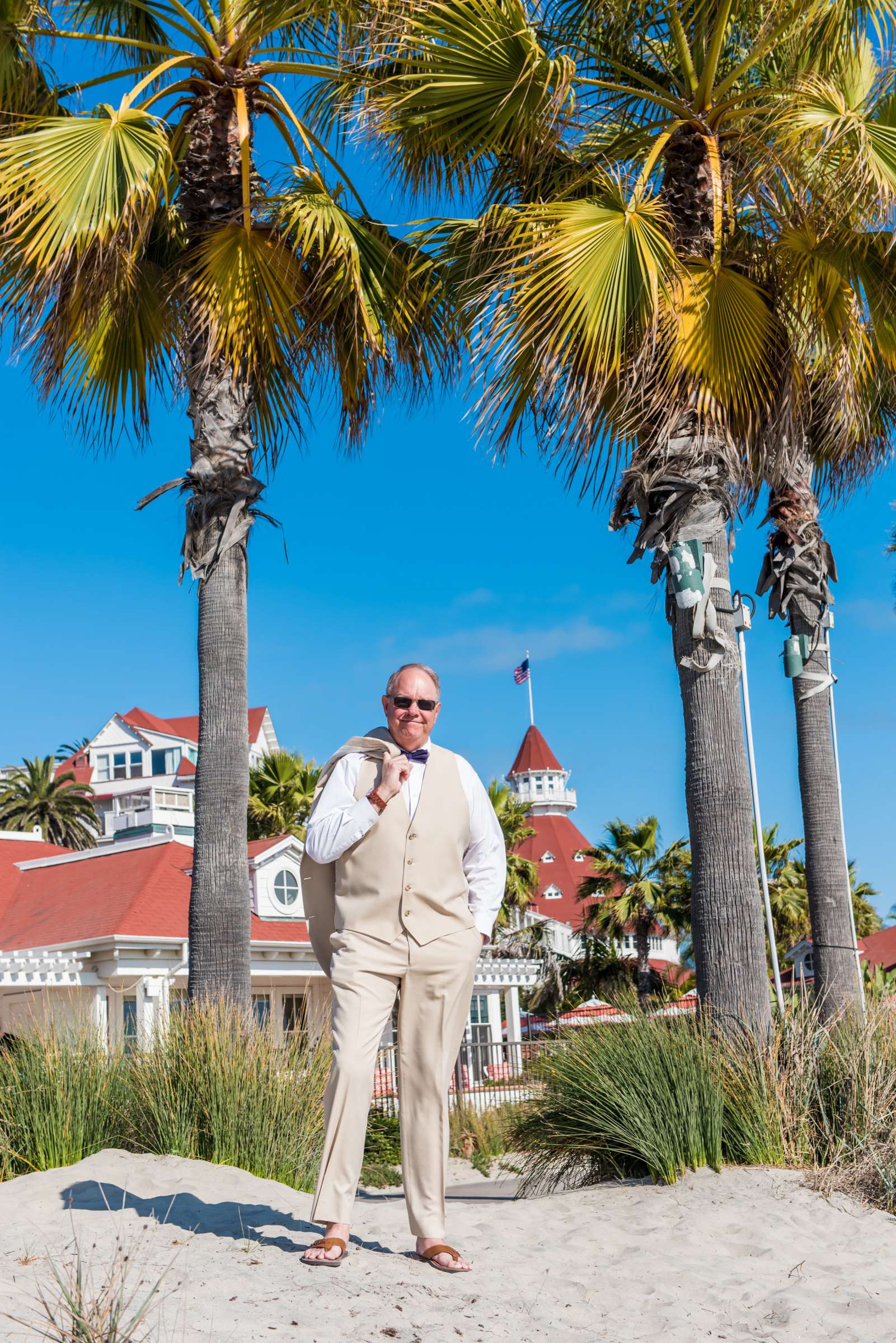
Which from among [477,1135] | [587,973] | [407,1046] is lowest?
[477,1135]

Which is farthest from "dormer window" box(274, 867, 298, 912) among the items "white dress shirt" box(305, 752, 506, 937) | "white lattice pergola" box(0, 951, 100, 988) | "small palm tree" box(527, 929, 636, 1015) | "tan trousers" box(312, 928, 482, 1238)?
"tan trousers" box(312, 928, 482, 1238)

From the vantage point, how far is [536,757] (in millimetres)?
88875

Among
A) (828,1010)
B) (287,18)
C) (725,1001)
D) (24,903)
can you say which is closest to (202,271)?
(287,18)

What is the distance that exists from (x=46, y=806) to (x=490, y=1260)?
45996 millimetres

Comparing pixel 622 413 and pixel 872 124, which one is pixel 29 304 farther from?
pixel 872 124

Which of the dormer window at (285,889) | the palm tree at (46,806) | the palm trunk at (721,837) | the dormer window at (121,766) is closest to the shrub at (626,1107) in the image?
the palm trunk at (721,837)

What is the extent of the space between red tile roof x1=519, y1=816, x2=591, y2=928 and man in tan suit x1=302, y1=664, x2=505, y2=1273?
5141 centimetres

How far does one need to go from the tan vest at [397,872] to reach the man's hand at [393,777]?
0.43ft

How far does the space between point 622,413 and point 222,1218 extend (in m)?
5.00

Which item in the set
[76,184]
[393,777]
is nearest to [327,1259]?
[393,777]

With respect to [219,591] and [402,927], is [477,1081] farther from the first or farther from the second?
[402,927]

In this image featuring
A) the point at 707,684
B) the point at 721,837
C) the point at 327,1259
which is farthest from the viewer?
the point at 707,684

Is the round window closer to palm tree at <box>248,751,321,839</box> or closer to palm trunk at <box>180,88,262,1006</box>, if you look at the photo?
palm tree at <box>248,751,321,839</box>

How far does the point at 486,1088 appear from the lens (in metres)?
15.7
